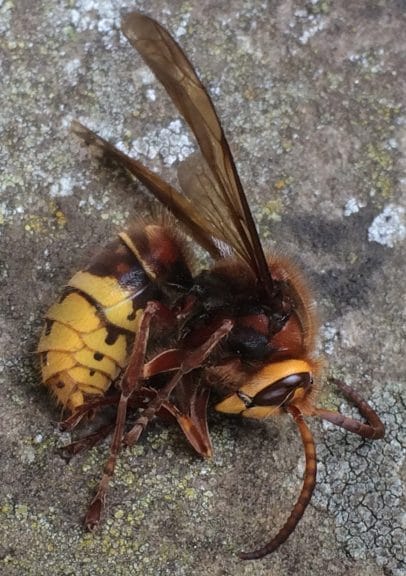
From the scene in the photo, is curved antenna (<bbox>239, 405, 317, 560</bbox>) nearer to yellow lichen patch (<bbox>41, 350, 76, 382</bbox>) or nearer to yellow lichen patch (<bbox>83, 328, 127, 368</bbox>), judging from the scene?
yellow lichen patch (<bbox>83, 328, 127, 368</bbox>)

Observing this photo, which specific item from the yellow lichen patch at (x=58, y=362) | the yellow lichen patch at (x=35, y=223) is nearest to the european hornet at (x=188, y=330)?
the yellow lichen patch at (x=58, y=362)

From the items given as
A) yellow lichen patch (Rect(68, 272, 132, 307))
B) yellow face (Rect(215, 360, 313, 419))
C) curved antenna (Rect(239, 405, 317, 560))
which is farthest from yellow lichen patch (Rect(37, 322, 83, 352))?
curved antenna (Rect(239, 405, 317, 560))

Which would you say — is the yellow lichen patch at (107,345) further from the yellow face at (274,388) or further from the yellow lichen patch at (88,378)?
the yellow face at (274,388)

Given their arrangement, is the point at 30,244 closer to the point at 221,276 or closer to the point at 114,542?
the point at 221,276

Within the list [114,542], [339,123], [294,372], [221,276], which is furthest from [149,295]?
[339,123]

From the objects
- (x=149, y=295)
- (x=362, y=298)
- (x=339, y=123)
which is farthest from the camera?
(x=339, y=123)
